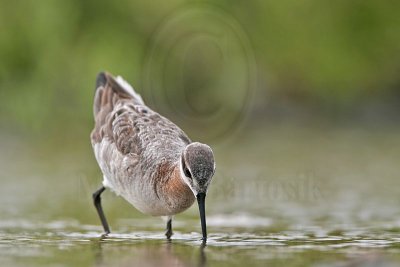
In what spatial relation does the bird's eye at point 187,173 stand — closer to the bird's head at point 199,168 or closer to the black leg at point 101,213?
the bird's head at point 199,168

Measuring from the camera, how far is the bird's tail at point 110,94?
10.4 metres

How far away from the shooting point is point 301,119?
2036cm

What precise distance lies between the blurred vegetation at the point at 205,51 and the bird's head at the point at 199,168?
34.5 feet

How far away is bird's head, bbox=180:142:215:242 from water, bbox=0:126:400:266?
50 centimetres

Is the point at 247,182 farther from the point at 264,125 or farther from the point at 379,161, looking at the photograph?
the point at 264,125

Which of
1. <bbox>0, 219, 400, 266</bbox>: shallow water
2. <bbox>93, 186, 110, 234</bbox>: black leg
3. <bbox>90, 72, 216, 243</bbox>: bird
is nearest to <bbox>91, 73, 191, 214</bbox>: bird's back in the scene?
<bbox>90, 72, 216, 243</bbox>: bird

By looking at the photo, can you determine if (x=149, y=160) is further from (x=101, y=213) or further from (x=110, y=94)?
(x=110, y=94)

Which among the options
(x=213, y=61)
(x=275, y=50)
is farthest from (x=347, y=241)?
(x=275, y=50)

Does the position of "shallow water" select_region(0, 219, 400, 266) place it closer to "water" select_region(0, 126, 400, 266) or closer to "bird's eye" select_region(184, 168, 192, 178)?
"water" select_region(0, 126, 400, 266)

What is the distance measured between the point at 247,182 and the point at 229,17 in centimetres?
710

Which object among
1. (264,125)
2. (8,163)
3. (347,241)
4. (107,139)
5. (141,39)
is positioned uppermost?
(141,39)

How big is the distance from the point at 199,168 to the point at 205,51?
1193 centimetres

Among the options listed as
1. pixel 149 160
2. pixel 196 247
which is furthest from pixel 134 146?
pixel 196 247

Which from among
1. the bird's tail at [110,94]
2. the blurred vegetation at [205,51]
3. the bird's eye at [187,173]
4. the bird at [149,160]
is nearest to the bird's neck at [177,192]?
the bird at [149,160]
